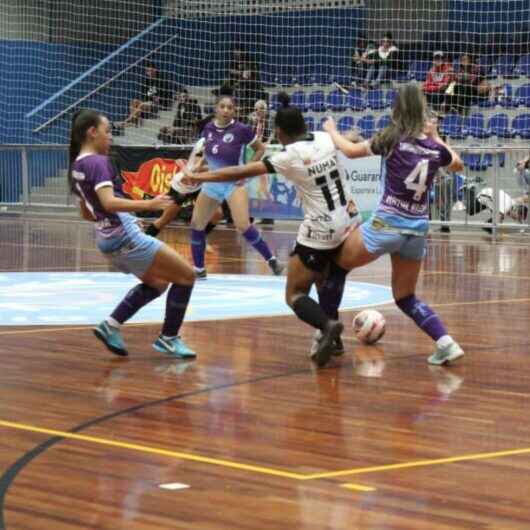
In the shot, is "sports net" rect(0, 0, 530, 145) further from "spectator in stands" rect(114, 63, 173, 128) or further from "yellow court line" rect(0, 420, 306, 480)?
"yellow court line" rect(0, 420, 306, 480)

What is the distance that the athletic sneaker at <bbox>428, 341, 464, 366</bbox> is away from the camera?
8859 millimetres

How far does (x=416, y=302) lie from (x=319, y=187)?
40.7 inches

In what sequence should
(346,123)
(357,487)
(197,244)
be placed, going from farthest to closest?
(346,123), (197,244), (357,487)

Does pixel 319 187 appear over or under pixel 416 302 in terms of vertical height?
over

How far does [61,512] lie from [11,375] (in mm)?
3429

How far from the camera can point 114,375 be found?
8484 mm

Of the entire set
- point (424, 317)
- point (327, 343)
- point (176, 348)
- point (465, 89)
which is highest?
point (465, 89)

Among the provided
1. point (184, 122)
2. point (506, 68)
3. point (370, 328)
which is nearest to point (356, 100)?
point (506, 68)

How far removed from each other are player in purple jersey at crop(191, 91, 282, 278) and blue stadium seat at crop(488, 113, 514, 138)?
11.6 metres

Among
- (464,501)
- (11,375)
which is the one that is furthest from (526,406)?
(11,375)

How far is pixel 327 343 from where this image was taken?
877 cm

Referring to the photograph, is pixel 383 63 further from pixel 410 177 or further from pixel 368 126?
pixel 410 177

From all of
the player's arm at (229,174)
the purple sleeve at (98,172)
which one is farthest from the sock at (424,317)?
the purple sleeve at (98,172)

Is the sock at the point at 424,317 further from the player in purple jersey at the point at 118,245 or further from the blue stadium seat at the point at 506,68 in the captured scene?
the blue stadium seat at the point at 506,68
